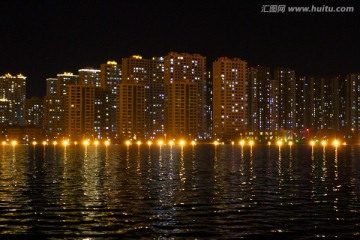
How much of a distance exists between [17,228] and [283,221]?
14601mm

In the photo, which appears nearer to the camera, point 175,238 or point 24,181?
point 175,238

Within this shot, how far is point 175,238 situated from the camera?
28.2 metres

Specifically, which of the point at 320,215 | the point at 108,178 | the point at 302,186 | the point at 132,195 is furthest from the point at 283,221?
the point at 108,178

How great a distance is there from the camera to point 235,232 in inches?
1166

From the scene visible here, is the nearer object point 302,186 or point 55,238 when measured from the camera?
point 55,238

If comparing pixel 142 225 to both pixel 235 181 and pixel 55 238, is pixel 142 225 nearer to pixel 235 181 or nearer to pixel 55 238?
pixel 55 238

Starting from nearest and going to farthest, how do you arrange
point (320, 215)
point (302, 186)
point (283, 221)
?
point (283, 221)
point (320, 215)
point (302, 186)

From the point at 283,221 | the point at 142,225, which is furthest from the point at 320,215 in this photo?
the point at 142,225

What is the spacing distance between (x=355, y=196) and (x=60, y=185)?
25941mm

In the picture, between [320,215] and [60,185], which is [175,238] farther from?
[60,185]

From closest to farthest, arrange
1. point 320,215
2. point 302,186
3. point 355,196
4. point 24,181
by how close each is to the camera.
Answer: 1. point 320,215
2. point 355,196
3. point 302,186
4. point 24,181

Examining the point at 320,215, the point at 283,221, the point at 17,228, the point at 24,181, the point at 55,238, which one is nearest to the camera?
the point at 55,238

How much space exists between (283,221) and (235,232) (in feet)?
14.6

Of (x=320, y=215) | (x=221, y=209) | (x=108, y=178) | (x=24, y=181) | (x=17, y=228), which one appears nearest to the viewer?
(x=17, y=228)
